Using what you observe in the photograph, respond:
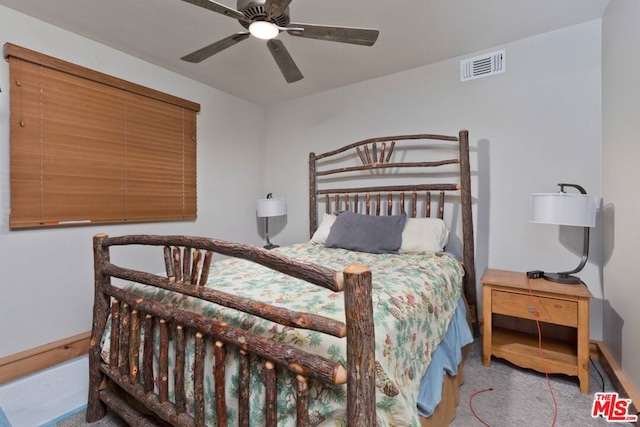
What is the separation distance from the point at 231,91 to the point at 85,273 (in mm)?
2280

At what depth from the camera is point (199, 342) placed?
1119 millimetres

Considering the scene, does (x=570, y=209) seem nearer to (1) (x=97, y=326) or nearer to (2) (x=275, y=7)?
(2) (x=275, y=7)

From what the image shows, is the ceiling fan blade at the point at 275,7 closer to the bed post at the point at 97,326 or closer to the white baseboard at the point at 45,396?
the bed post at the point at 97,326

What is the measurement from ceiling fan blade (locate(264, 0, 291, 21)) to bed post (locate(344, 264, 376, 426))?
4.13 ft

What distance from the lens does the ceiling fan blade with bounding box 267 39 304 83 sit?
68.6 inches

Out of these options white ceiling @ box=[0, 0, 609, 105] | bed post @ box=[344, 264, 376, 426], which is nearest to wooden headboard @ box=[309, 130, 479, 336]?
white ceiling @ box=[0, 0, 609, 105]

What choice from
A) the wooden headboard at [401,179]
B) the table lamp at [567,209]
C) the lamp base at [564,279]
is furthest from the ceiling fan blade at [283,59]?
the lamp base at [564,279]

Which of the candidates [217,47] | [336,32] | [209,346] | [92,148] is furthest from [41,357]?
[336,32]

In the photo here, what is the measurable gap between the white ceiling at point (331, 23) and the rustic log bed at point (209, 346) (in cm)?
161

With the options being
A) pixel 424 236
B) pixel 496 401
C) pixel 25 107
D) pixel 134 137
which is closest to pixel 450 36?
pixel 424 236

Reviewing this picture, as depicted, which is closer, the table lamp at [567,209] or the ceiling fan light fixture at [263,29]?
the ceiling fan light fixture at [263,29]

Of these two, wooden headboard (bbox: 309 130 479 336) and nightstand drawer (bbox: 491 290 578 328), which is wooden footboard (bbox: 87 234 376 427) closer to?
nightstand drawer (bbox: 491 290 578 328)

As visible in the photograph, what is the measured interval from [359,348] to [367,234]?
5.74ft

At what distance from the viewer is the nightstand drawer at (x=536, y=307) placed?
183 centimetres
